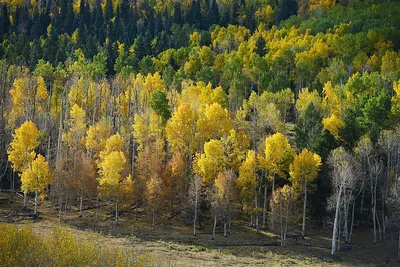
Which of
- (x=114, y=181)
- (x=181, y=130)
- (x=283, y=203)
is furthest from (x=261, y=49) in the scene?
(x=114, y=181)

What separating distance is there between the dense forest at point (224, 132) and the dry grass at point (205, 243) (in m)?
1.61

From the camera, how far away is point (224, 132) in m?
60.7

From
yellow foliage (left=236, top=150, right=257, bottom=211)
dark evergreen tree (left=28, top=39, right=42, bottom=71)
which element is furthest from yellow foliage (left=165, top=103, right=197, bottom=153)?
dark evergreen tree (left=28, top=39, right=42, bottom=71)

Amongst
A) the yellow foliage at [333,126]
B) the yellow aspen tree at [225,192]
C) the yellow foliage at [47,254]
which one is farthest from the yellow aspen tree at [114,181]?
the yellow foliage at [47,254]

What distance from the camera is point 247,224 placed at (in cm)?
5609

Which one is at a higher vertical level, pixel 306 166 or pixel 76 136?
pixel 76 136

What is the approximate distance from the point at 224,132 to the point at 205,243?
17.9 meters

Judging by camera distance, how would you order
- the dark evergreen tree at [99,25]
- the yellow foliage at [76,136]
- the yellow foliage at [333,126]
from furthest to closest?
the dark evergreen tree at [99,25]
the yellow foliage at [76,136]
the yellow foliage at [333,126]

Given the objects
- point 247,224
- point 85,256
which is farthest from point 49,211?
point 85,256

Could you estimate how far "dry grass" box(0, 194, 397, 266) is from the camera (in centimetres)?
4031

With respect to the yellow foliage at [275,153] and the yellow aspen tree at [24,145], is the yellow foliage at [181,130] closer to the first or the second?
the yellow foliage at [275,153]

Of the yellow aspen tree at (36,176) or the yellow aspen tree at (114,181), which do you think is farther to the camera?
the yellow aspen tree at (36,176)

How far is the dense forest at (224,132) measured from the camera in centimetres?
5200

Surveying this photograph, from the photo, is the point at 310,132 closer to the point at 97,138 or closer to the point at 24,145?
the point at 97,138
